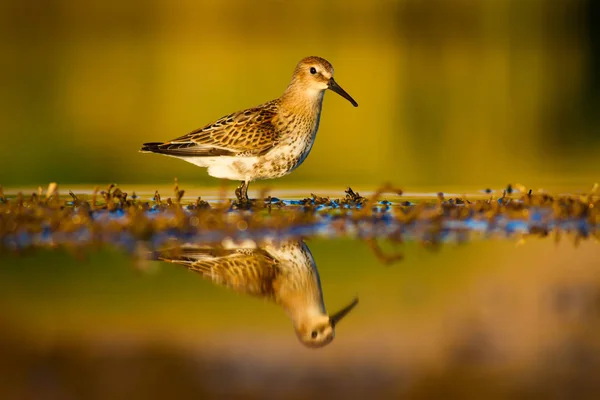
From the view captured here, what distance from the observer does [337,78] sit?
1296 inches

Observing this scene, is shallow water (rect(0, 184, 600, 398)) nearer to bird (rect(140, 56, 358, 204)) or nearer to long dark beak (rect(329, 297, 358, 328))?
long dark beak (rect(329, 297, 358, 328))

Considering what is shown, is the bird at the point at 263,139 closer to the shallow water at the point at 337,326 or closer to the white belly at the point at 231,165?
the white belly at the point at 231,165

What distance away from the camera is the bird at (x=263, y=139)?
11844 millimetres

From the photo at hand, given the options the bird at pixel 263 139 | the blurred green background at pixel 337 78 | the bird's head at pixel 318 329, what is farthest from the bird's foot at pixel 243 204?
the bird's head at pixel 318 329

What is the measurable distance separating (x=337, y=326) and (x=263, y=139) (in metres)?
5.62

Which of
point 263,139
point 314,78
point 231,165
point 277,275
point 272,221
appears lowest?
point 277,275

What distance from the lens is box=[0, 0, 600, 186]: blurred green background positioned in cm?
1758

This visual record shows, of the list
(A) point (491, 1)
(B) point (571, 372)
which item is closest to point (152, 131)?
(B) point (571, 372)

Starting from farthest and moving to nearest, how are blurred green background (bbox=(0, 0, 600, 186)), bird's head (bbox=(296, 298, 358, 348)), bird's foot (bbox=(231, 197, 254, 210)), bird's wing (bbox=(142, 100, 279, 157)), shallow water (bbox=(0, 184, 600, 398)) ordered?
blurred green background (bbox=(0, 0, 600, 186))
bird's wing (bbox=(142, 100, 279, 157))
bird's foot (bbox=(231, 197, 254, 210))
bird's head (bbox=(296, 298, 358, 348))
shallow water (bbox=(0, 184, 600, 398))

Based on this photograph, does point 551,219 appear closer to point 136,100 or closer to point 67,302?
point 67,302

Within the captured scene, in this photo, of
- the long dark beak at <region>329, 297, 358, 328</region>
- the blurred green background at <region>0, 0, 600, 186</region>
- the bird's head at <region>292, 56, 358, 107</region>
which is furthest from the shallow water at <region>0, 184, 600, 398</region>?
the blurred green background at <region>0, 0, 600, 186</region>

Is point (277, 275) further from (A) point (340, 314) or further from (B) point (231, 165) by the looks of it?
(B) point (231, 165)

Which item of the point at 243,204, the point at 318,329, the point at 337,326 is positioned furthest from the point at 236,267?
the point at 243,204

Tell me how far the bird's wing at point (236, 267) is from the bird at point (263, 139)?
297cm
